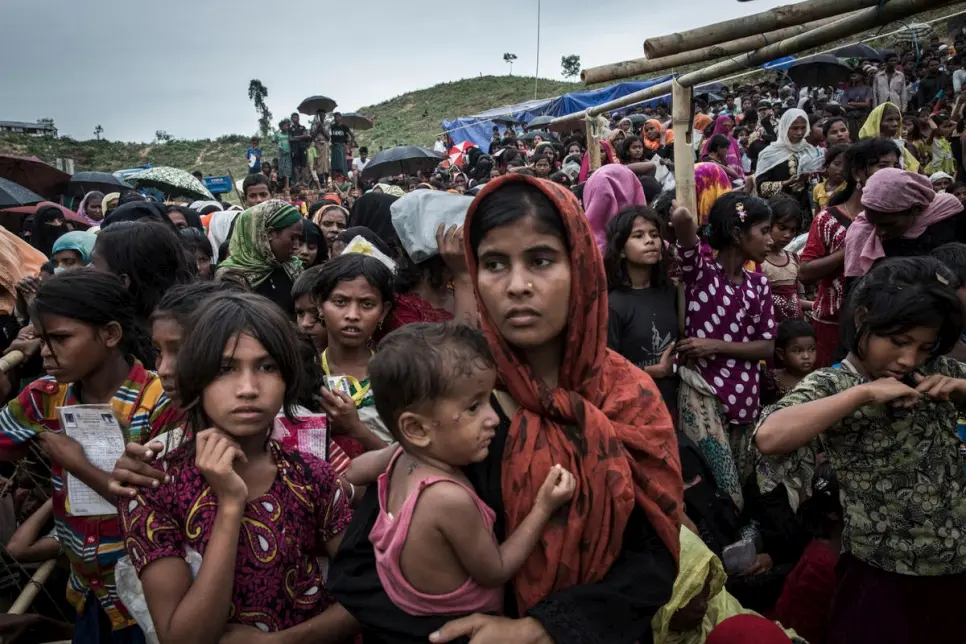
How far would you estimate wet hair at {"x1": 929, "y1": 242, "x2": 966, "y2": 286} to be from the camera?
10.1 feet

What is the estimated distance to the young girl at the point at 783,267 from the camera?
15.7ft

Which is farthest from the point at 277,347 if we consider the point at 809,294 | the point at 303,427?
the point at 809,294

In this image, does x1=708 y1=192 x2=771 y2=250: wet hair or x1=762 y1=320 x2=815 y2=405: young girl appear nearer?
x1=708 y1=192 x2=771 y2=250: wet hair

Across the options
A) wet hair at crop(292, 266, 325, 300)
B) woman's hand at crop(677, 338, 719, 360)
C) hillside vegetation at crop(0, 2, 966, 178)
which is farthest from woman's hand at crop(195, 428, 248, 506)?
hillside vegetation at crop(0, 2, 966, 178)

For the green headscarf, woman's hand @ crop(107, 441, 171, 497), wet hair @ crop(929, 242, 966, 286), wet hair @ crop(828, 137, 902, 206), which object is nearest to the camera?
woman's hand @ crop(107, 441, 171, 497)

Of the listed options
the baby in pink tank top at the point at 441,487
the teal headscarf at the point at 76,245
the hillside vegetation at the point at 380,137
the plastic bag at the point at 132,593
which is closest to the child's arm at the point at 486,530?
the baby in pink tank top at the point at 441,487

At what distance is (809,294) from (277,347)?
215 inches

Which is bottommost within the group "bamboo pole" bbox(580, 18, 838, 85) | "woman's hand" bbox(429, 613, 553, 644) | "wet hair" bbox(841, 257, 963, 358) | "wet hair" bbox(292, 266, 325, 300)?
"woman's hand" bbox(429, 613, 553, 644)

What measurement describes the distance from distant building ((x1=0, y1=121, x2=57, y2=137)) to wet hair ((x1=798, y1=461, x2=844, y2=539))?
144ft

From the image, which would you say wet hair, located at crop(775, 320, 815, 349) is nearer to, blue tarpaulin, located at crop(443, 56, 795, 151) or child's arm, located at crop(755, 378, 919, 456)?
child's arm, located at crop(755, 378, 919, 456)

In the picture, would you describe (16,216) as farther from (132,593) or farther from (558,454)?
(558,454)

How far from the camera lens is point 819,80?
58.2ft

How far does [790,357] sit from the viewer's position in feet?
13.5

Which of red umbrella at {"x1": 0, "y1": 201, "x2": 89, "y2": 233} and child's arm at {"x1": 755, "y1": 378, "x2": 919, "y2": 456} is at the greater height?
red umbrella at {"x1": 0, "y1": 201, "x2": 89, "y2": 233}
